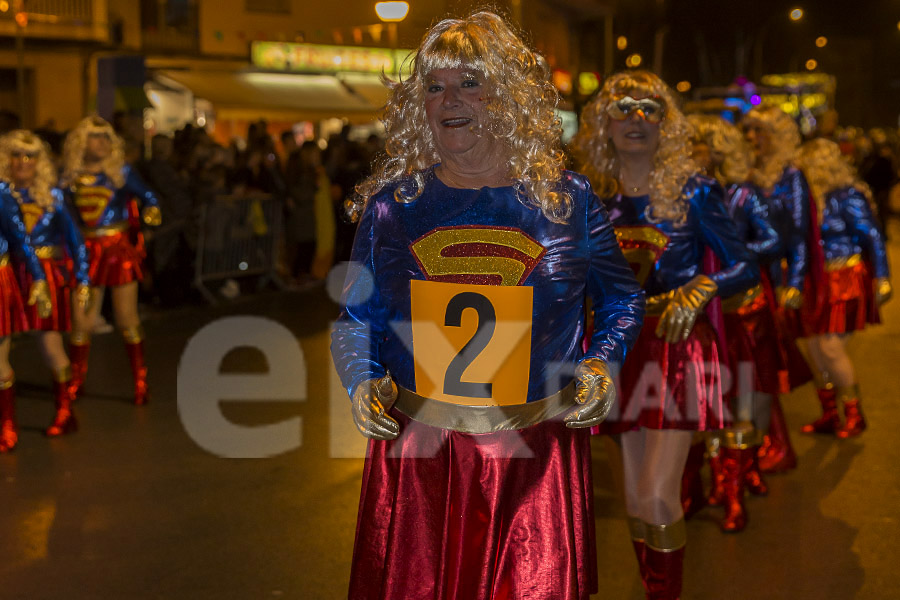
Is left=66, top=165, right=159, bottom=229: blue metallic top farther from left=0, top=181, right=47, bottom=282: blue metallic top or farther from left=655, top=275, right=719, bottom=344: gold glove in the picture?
left=655, top=275, right=719, bottom=344: gold glove

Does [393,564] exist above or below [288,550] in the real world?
above

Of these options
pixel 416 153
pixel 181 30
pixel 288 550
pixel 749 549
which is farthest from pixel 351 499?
pixel 181 30

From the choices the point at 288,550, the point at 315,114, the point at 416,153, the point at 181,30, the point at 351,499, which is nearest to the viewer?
the point at 416,153

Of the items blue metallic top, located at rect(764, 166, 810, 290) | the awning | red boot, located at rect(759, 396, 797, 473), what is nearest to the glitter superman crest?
blue metallic top, located at rect(764, 166, 810, 290)

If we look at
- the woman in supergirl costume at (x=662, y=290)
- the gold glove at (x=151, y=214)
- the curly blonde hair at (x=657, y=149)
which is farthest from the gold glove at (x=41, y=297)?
the woman in supergirl costume at (x=662, y=290)

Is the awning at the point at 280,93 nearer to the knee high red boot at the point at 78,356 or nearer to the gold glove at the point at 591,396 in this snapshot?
the knee high red boot at the point at 78,356

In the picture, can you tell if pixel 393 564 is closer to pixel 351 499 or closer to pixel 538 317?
pixel 538 317

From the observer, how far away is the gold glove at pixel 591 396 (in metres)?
2.76

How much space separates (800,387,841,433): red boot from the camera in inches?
292

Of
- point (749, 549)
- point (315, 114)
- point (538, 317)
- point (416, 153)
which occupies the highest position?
point (315, 114)

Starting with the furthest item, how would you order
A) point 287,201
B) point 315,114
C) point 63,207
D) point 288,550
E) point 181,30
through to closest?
point 181,30
point 315,114
point 287,201
point 63,207
point 288,550

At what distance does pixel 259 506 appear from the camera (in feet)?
19.2

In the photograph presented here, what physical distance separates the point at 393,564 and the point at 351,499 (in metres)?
3.24

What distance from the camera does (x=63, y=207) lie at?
716 cm
